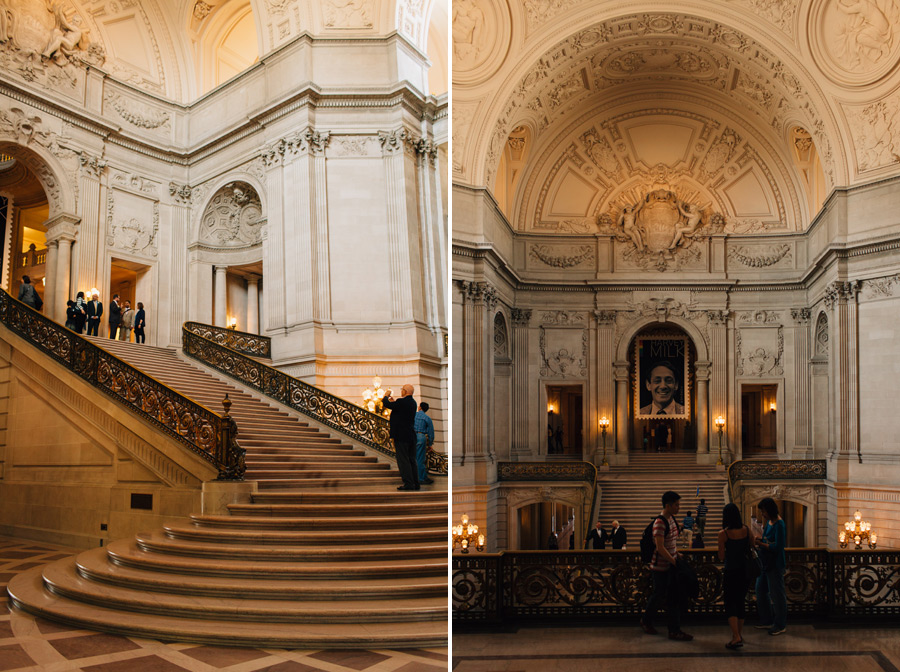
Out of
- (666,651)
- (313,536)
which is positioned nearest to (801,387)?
(666,651)

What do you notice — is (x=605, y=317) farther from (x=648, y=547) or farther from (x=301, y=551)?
(x=301, y=551)

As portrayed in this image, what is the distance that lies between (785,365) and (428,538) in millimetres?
13412

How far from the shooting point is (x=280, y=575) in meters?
4.26

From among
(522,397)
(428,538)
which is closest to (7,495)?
(428,538)

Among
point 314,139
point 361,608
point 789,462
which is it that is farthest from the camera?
point 314,139

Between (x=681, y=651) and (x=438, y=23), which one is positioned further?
(x=438, y=23)

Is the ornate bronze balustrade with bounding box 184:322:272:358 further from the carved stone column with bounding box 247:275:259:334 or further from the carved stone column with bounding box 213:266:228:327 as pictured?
the carved stone column with bounding box 247:275:259:334

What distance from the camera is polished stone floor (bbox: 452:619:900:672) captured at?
165 inches

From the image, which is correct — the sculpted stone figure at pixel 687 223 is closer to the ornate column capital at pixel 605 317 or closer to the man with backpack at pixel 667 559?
the ornate column capital at pixel 605 317

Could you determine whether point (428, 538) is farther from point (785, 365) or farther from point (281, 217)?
point (785, 365)

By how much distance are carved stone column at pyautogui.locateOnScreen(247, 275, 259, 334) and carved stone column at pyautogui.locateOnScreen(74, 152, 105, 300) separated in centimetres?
298

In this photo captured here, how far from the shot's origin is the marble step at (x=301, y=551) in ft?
14.9

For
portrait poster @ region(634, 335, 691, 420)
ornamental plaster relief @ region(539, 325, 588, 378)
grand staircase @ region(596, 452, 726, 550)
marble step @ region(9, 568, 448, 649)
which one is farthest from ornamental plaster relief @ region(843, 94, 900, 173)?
marble step @ region(9, 568, 448, 649)

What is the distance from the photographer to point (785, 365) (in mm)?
15734
